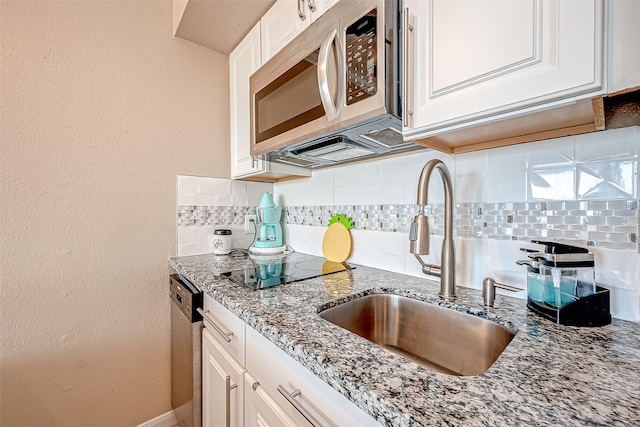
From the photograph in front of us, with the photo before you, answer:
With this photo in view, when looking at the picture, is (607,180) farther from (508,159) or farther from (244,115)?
(244,115)

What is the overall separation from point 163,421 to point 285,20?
204 cm

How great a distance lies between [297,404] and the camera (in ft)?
1.83

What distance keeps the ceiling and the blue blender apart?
36.0 inches

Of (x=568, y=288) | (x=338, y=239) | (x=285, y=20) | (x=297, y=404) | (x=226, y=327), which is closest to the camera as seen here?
(x=297, y=404)

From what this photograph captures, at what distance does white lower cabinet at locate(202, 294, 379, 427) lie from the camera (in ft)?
1.69

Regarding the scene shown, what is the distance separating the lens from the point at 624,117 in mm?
594

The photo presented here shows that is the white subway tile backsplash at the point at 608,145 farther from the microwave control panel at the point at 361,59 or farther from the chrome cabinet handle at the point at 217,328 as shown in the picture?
the chrome cabinet handle at the point at 217,328

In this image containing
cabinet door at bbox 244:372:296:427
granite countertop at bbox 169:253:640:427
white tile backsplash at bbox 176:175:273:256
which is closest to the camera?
granite countertop at bbox 169:253:640:427

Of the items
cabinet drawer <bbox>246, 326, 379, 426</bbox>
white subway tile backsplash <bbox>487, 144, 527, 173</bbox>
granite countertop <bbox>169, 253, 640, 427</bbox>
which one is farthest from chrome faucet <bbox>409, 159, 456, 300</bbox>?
cabinet drawer <bbox>246, 326, 379, 426</bbox>

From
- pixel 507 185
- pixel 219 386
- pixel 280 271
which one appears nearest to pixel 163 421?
pixel 219 386

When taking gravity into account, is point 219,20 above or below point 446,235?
above

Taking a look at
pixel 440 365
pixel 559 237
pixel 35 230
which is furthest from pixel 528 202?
pixel 35 230

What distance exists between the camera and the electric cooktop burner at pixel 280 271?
1.00 metres

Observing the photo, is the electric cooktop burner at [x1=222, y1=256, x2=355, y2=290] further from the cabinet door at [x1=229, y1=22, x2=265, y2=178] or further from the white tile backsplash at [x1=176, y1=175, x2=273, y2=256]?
the cabinet door at [x1=229, y1=22, x2=265, y2=178]
